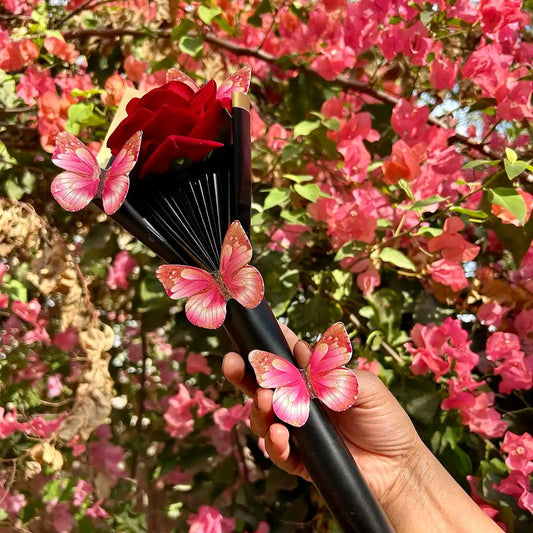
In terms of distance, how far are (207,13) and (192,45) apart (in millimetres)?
66

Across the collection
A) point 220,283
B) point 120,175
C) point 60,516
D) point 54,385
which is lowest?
point 60,516

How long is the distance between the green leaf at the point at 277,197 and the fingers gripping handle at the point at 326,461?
0.48 m

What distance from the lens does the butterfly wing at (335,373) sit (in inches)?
25.2

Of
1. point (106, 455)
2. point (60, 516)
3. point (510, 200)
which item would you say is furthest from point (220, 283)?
point (60, 516)

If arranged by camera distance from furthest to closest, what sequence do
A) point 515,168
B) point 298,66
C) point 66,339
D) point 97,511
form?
1. point 97,511
2. point 66,339
3. point 298,66
4. point 515,168

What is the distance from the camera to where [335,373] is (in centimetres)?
65

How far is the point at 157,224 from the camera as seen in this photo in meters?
0.66

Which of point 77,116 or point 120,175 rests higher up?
point 120,175

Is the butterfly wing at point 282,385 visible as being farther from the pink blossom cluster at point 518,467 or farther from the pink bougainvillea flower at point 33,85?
the pink bougainvillea flower at point 33,85

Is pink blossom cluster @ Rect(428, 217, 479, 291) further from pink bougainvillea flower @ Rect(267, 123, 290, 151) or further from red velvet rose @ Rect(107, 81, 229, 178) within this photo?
red velvet rose @ Rect(107, 81, 229, 178)

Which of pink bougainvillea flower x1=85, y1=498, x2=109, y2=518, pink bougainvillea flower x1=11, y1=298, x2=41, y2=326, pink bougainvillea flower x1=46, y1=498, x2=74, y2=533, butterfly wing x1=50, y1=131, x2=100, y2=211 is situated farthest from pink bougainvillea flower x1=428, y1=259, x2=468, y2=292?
pink bougainvillea flower x1=46, y1=498, x2=74, y2=533

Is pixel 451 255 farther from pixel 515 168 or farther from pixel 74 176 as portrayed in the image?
pixel 74 176

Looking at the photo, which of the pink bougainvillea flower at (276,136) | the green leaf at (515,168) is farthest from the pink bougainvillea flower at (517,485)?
the pink bougainvillea flower at (276,136)

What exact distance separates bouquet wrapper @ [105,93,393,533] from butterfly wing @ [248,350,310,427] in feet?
0.07
